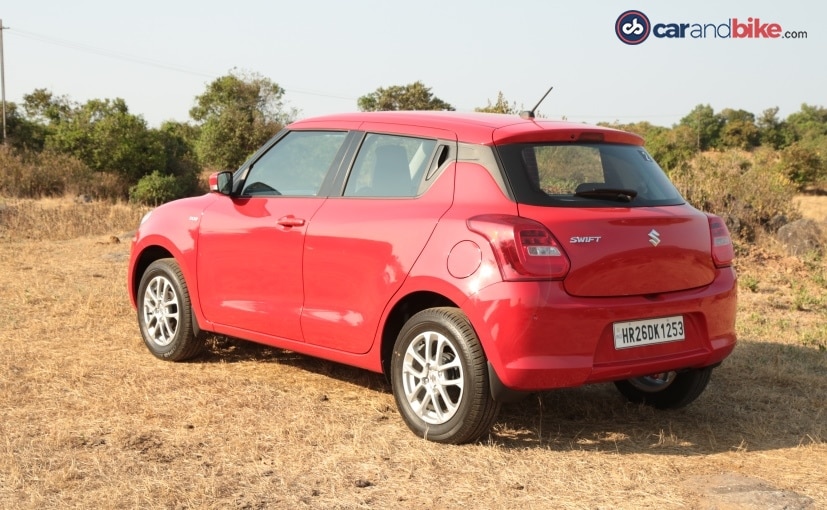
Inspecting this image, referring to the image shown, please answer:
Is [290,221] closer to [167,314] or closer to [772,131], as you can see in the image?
[167,314]

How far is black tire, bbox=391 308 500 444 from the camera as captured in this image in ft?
15.9

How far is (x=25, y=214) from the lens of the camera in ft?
58.6

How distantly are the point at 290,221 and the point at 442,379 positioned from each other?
5.00 feet

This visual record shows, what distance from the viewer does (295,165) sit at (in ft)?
20.7

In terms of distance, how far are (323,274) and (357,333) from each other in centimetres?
43

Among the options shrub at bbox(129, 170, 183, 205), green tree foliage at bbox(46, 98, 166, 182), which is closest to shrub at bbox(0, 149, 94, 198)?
shrub at bbox(129, 170, 183, 205)

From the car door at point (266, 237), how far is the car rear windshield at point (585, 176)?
4.62 feet

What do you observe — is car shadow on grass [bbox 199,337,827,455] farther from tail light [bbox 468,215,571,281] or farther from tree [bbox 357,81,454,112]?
tree [bbox 357,81,454,112]

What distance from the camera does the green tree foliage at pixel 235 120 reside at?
181 feet

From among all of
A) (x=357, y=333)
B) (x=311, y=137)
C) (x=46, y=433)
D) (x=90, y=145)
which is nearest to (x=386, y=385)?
(x=357, y=333)

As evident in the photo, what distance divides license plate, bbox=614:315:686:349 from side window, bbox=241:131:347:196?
209cm

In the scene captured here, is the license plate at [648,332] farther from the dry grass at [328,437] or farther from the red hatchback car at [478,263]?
the dry grass at [328,437]

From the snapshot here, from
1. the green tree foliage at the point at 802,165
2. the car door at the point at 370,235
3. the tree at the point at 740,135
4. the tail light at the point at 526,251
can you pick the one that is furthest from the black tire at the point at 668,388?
the tree at the point at 740,135

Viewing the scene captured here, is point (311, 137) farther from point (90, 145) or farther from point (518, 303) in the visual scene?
point (90, 145)
